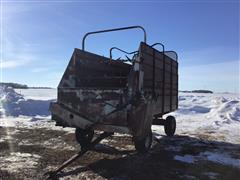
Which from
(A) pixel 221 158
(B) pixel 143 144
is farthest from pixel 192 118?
(B) pixel 143 144

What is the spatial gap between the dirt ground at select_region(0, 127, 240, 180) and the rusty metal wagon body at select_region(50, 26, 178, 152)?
0.54 meters

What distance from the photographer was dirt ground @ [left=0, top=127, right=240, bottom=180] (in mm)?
5109

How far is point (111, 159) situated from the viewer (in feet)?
20.2

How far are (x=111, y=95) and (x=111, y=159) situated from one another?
1320 mm

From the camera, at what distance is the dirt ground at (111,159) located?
511 cm

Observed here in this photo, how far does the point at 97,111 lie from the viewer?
19.7ft

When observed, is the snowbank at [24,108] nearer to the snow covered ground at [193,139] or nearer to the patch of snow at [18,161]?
the snow covered ground at [193,139]

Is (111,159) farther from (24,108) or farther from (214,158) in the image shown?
(24,108)

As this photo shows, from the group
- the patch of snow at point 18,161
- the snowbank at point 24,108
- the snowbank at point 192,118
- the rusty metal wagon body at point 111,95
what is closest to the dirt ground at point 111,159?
the patch of snow at point 18,161

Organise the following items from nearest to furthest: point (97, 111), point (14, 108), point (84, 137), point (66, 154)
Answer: point (97, 111)
point (66, 154)
point (84, 137)
point (14, 108)

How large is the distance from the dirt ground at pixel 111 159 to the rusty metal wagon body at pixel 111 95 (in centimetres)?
54

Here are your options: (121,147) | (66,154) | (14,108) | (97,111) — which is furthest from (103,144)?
(14,108)

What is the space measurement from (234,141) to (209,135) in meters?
1.15

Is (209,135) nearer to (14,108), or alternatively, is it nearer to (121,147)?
(121,147)
